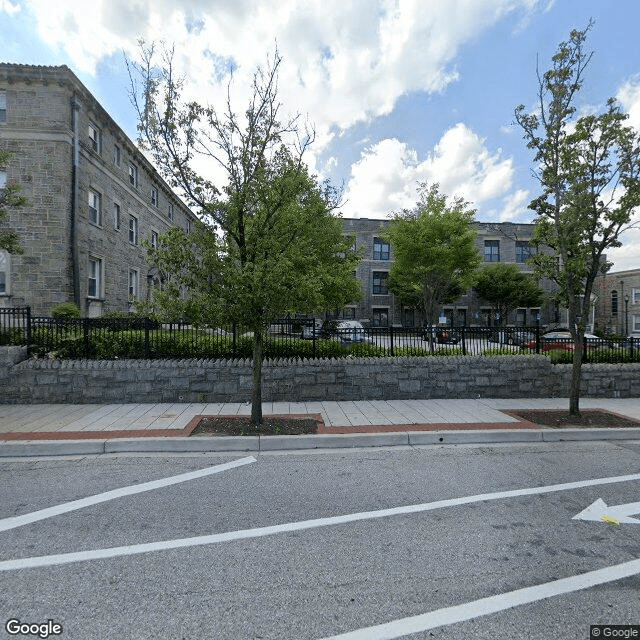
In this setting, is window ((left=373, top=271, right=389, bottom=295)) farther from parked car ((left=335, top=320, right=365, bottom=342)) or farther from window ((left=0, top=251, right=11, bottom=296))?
window ((left=0, top=251, right=11, bottom=296))

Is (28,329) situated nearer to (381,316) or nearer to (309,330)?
(309,330)

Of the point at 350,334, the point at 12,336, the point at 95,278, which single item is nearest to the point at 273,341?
the point at 350,334

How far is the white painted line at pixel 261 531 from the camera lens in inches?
118

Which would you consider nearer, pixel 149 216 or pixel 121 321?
pixel 121 321

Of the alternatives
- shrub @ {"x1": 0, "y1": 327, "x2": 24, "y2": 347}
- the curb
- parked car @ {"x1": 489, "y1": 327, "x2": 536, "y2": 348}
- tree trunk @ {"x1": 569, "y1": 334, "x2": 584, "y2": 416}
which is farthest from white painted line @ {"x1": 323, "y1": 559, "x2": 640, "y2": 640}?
shrub @ {"x1": 0, "y1": 327, "x2": 24, "y2": 347}

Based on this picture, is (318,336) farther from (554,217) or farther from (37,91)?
(37,91)

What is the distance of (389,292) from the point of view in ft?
126

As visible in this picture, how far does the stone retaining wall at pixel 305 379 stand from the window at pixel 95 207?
11.2 m

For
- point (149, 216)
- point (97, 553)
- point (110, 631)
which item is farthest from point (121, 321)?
point (149, 216)

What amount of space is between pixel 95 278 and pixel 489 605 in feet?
64.3

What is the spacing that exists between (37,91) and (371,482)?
19712 millimetres

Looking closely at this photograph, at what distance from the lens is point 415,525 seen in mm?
3594

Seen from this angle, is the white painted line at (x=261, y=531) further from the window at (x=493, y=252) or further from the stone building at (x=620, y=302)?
the stone building at (x=620, y=302)

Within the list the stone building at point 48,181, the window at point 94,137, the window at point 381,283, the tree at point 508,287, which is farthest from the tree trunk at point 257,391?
the window at point 381,283
